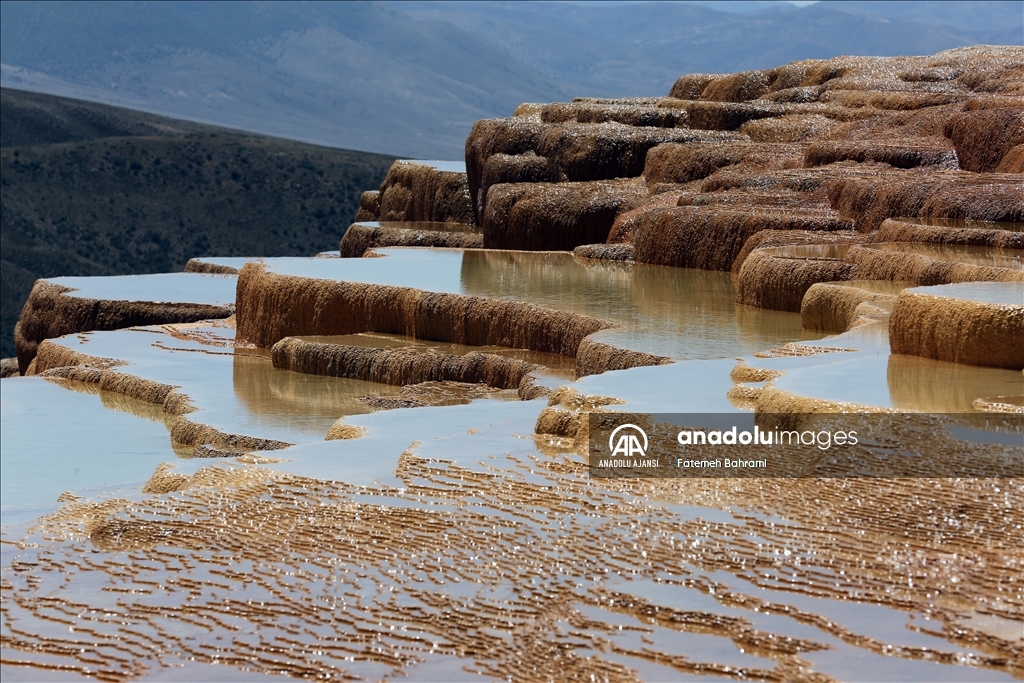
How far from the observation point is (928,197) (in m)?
19.0

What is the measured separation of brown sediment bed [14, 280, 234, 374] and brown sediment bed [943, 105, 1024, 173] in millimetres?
12189

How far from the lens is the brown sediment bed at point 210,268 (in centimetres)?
3494

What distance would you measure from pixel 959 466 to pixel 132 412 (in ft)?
39.5

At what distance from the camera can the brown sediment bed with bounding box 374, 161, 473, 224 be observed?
1329 inches

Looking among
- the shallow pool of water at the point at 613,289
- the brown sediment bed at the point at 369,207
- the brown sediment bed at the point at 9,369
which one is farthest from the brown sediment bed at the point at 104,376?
the brown sediment bed at the point at 369,207

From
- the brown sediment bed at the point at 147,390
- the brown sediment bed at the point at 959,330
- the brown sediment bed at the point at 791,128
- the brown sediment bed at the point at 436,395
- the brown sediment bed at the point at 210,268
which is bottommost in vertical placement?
the brown sediment bed at the point at 147,390

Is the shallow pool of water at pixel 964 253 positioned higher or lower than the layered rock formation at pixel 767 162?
lower

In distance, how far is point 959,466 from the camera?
8836 mm

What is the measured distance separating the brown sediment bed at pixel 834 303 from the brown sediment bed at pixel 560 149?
12.5 metres

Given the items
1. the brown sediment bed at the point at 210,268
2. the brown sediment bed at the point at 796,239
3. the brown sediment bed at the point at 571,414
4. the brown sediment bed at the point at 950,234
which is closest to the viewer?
the brown sediment bed at the point at 571,414

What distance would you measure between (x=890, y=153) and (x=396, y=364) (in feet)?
28.2

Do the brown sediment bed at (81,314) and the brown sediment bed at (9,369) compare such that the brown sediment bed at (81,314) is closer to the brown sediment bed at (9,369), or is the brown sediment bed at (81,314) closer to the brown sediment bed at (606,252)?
the brown sediment bed at (9,369)

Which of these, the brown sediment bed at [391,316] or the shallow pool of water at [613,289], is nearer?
the shallow pool of water at [613,289]

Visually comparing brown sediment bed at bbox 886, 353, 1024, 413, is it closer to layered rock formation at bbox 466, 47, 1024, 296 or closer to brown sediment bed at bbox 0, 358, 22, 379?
layered rock formation at bbox 466, 47, 1024, 296
